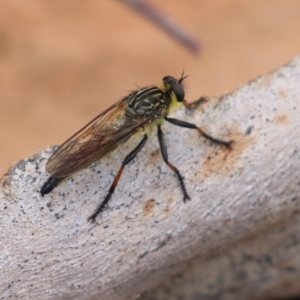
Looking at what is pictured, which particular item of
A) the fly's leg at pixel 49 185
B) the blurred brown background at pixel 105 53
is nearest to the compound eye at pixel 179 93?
the fly's leg at pixel 49 185

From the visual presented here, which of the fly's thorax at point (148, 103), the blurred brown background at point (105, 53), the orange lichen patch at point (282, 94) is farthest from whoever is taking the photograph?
the blurred brown background at point (105, 53)

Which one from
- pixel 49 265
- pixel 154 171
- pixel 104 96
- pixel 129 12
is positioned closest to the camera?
pixel 49 265

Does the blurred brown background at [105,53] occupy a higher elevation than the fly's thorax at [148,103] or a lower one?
higher

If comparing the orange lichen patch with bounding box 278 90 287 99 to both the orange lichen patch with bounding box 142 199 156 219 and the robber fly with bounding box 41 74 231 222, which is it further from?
the orange lichen patch with bounding box 142 199 156 219

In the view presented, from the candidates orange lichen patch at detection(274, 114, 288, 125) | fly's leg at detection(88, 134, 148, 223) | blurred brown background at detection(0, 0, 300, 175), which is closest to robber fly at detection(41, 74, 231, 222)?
fly's leg at detection(88, 134, 148, 223)

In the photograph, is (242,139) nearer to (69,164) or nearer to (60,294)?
(69,164)

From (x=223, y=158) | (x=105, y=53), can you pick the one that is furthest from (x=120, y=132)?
(x=105, y=53)

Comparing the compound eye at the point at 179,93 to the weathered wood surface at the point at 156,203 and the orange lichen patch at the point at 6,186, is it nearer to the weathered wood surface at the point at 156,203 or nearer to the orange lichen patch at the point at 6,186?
the weathered wood surface at the point at 156,203

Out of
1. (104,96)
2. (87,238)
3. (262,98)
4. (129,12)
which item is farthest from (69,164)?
(129,12)
